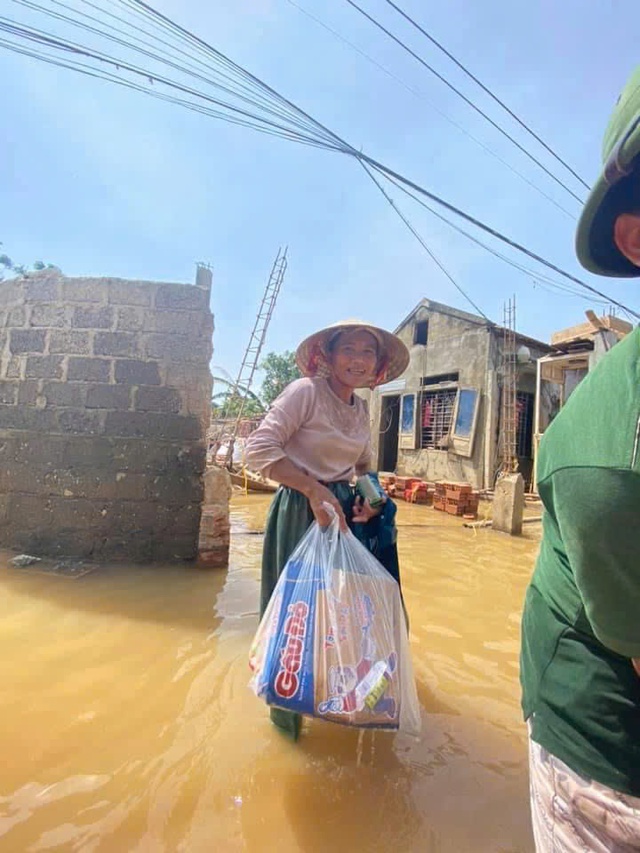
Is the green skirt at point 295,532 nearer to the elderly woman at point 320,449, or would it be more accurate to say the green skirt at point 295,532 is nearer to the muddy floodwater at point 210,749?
the elderly woman at point 320,449

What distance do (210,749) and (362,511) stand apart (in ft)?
3.25

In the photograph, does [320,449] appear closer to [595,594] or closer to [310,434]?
[310,434]

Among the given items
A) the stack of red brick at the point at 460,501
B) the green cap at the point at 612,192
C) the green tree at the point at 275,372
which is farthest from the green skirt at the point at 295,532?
the green tree at the point at 275,372

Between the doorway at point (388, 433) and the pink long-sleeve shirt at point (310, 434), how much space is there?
42.8 feet

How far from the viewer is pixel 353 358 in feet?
5.95

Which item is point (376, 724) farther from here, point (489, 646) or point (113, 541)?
point (113, 541)

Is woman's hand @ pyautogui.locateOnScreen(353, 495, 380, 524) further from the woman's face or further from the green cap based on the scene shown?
the green cap

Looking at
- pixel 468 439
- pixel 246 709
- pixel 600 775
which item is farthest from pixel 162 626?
pixel 468 439

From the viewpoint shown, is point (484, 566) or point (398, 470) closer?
point (484, 566)

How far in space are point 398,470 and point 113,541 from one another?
10.9 meters

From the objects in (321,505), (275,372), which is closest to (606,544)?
(321,505)

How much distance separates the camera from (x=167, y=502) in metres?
3.66

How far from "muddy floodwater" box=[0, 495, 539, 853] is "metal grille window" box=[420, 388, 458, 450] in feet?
32.2

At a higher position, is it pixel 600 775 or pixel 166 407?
pixel 166 407
